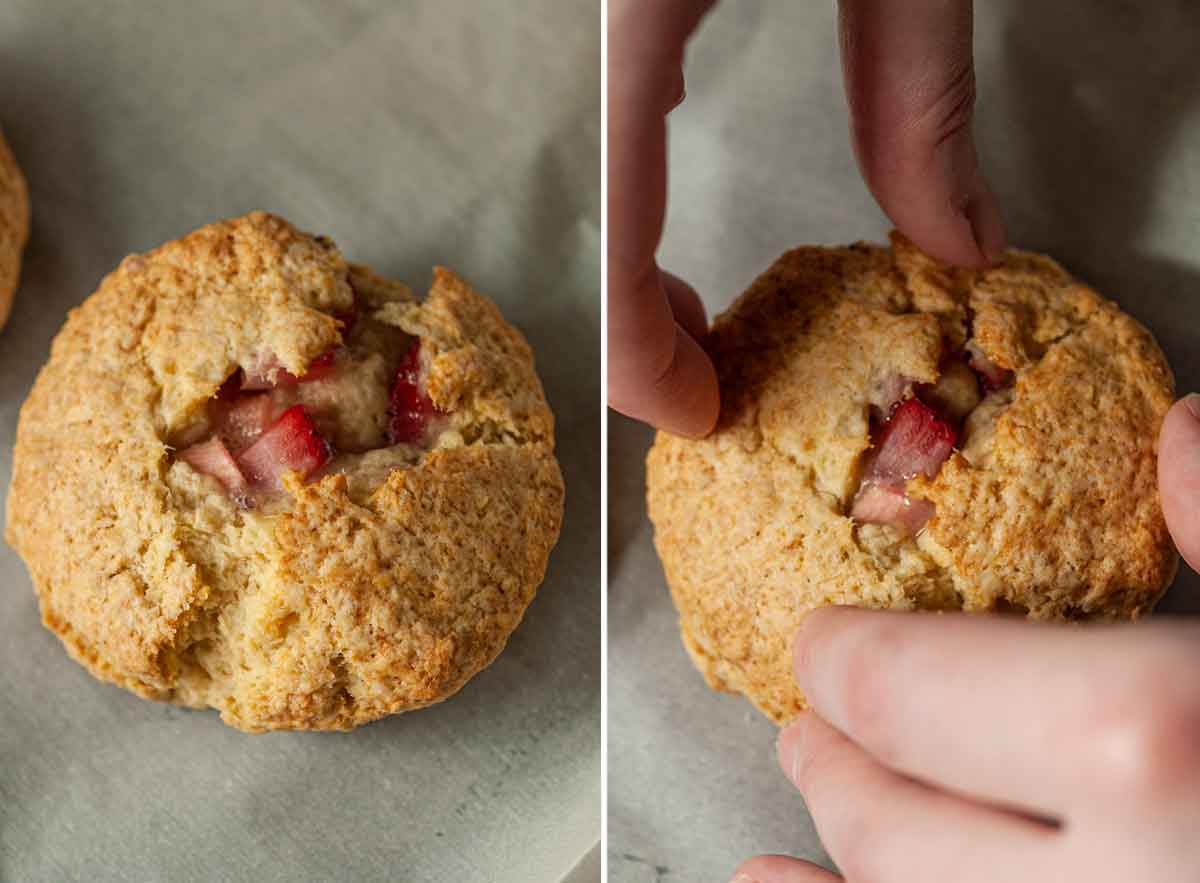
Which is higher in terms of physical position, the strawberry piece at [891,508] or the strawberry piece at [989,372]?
the strawberry piece at [989,372]

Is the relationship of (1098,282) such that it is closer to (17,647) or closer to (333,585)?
(333,585)

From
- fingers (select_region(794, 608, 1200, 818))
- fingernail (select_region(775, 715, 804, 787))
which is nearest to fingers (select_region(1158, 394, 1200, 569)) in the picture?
fingernail (select_region(775, 715, 804, 787))

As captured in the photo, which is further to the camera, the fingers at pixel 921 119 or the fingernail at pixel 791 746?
the fingers at pixel 921 119

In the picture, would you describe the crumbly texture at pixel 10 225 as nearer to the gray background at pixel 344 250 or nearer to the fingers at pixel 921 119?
the gray background at pixel 344 250

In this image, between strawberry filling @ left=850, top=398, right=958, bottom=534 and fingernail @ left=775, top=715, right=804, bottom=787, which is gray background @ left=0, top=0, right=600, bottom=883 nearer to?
fingernail @ left=775, top=715, right=804, bottom=787

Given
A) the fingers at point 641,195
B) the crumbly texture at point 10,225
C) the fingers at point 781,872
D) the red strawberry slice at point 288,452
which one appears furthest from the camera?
the crumbly texture at point 10,225

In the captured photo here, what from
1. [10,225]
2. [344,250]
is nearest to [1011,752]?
[344,250]

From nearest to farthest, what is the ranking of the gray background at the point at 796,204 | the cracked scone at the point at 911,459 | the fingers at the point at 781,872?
the fingers at the point at 781,872, the cracked scone at the point at 911,459, the gray background at the point at 796,204

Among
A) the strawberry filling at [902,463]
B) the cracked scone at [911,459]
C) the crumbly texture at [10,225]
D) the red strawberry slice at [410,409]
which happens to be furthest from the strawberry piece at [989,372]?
the crumbly texture at [10,225]

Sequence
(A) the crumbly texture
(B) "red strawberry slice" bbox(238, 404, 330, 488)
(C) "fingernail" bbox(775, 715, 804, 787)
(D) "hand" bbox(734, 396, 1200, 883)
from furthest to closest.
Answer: (A) the crumbly texture < (B) "red strawberry slice" bbox(238, 404, 330, 488) < (C) "fingernail" bbox(775, 715, 804, 787) < (D) "hand" bbox(734, 396, 1200, 883)
